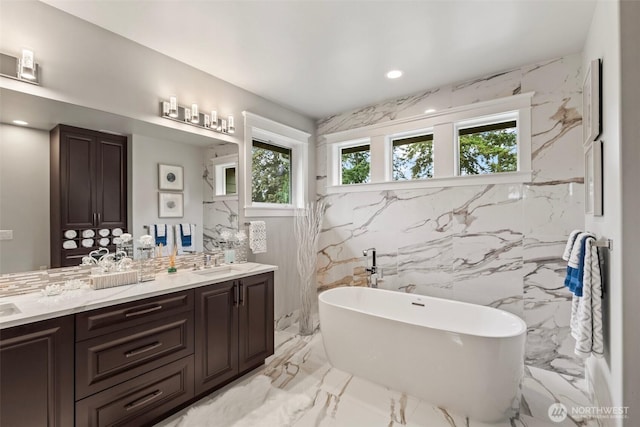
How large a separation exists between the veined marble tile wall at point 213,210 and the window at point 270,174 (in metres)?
0.44

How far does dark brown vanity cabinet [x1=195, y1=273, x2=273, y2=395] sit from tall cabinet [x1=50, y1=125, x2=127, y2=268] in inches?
31.9

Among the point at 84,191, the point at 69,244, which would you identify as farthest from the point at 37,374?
the point at 84,191

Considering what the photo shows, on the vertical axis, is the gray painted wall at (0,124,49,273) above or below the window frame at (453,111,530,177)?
below

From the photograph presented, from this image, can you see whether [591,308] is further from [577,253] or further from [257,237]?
[257,237]

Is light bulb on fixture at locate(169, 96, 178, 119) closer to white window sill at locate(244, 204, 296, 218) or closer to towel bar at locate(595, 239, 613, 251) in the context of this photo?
white window sill at locate(244, 204, 296, 218)

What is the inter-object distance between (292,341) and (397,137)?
261 cm

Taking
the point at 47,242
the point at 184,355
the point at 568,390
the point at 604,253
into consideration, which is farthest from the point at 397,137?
the point at 47,242

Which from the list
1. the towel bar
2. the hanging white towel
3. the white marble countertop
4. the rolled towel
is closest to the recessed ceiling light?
the towel bar

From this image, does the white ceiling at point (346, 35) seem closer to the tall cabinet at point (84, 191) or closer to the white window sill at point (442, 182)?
the tall cabinet at point (84, 191)

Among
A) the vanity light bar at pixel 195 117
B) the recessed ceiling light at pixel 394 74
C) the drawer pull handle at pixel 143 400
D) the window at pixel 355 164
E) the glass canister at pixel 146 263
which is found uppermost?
the recessed ceiling light at pixel 394 74

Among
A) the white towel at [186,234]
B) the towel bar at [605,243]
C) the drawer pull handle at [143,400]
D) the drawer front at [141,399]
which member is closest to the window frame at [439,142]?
the towel bar at [605,243]

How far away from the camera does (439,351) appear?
2.03 m

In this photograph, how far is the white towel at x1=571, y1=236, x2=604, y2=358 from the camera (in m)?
1.64

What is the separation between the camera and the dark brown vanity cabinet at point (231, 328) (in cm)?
213
